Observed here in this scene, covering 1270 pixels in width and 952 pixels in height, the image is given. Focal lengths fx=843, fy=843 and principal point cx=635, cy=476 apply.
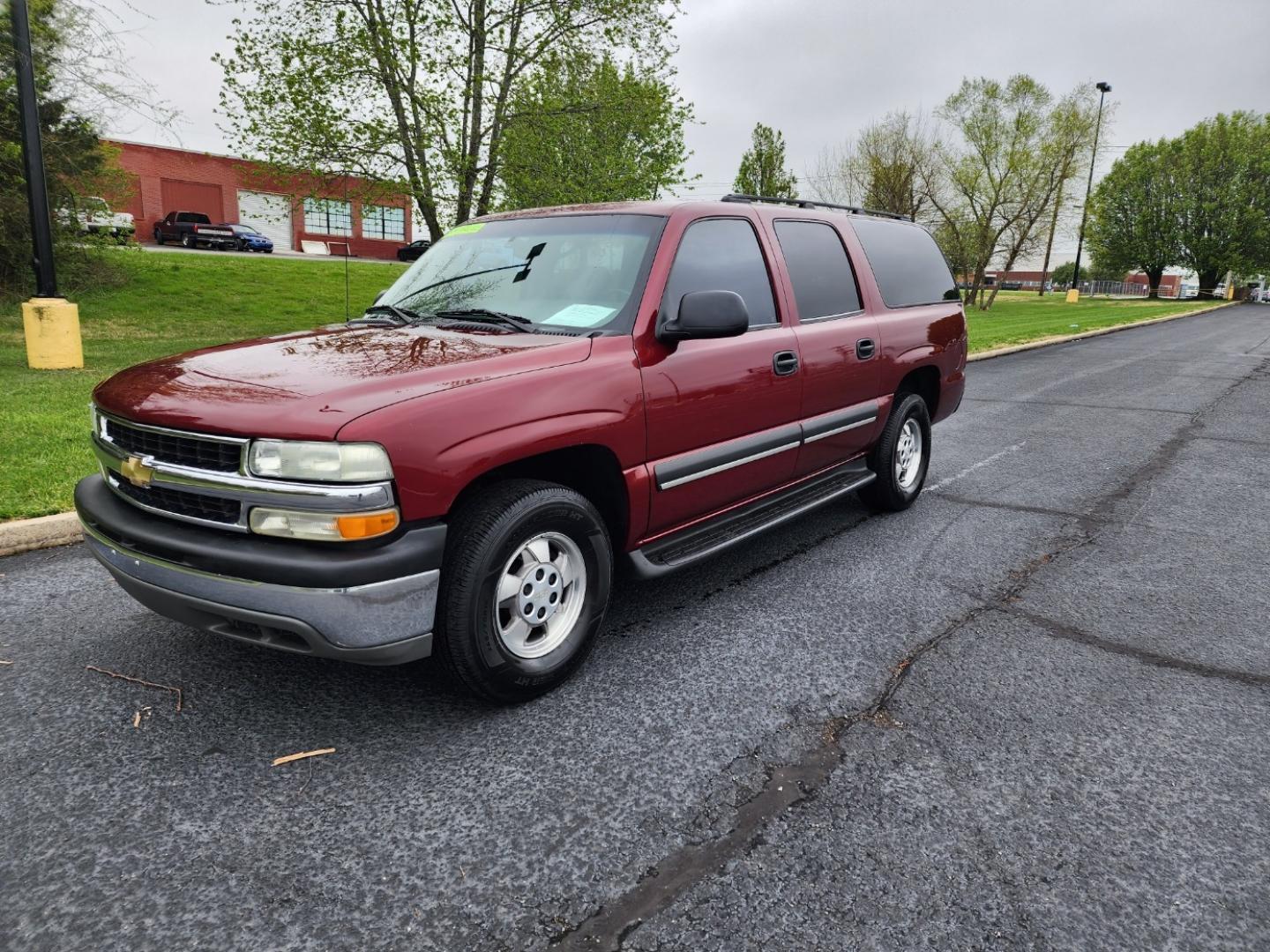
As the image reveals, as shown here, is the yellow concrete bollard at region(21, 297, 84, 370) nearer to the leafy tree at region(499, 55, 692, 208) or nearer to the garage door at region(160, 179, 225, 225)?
the leafy tree at region(499, 55, 692, 208)

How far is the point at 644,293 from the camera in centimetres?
353

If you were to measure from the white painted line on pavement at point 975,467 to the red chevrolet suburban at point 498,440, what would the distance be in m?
1.96

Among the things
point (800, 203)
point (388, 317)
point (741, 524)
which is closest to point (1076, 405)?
point (800, 203)

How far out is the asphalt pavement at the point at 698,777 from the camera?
208 cm

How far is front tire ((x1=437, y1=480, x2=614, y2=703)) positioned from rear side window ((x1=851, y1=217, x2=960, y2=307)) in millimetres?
2978

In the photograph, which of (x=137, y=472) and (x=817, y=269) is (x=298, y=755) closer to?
(x=137, y=472)

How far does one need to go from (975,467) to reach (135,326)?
52.3ft

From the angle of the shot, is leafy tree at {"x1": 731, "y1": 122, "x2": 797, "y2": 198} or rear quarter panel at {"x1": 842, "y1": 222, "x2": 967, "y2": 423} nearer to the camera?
rear quarter panel at {"x1": 842, "y1": 222, "x2": 967, "y2": 423}

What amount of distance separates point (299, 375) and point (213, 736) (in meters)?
1.24

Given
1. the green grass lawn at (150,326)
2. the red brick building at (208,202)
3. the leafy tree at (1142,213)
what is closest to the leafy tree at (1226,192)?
the leafy tree at (1142,213)

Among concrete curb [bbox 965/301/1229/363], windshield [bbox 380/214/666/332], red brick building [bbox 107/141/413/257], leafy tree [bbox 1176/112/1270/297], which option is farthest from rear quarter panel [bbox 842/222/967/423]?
leafy tree [bbox 1176/112/1270/297]

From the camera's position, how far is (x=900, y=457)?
18.4 feet

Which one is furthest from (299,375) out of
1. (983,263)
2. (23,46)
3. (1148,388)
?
(983,263)

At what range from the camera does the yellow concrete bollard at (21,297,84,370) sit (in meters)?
10.3
